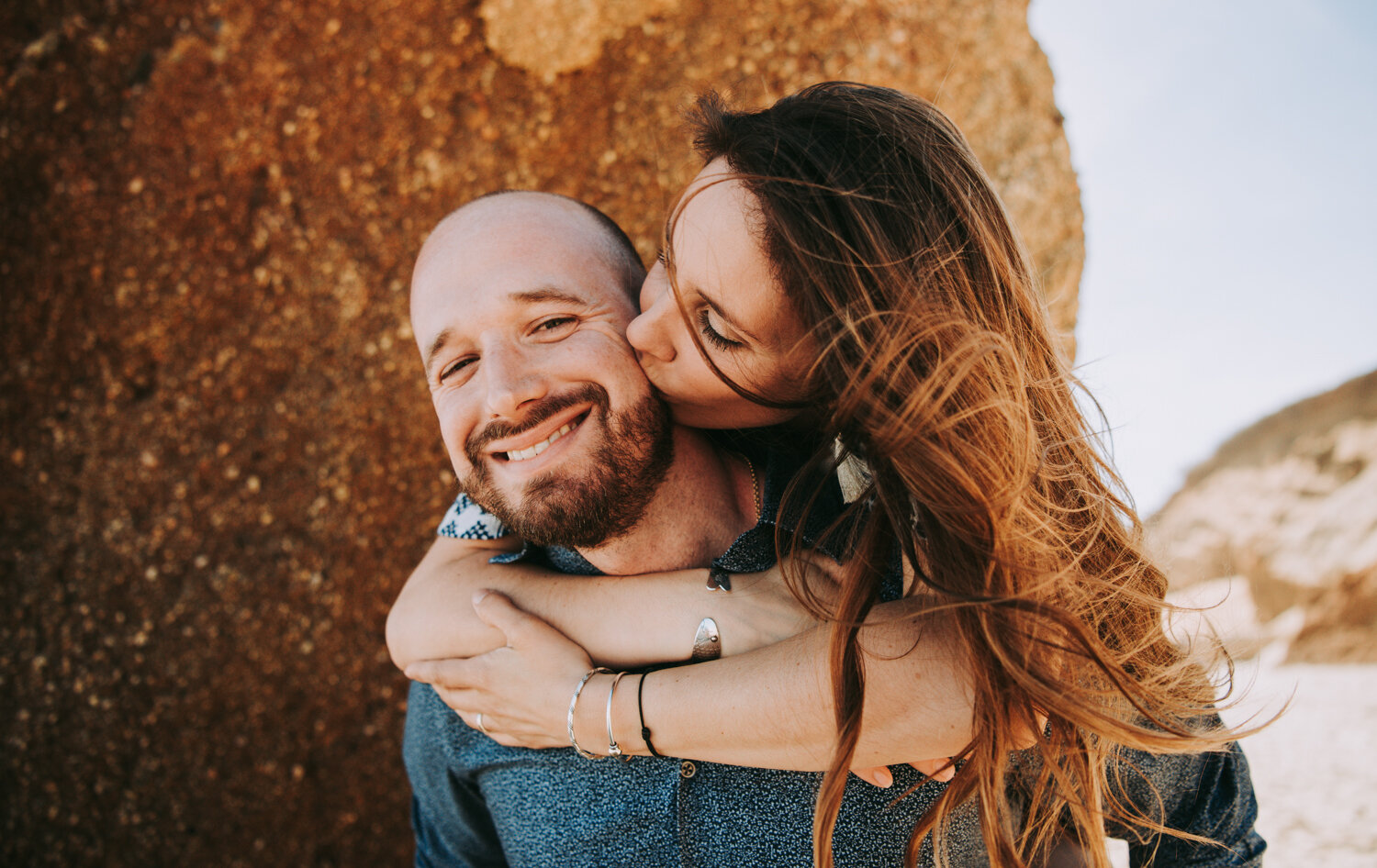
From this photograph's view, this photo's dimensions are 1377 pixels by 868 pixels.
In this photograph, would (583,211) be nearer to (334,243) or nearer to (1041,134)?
(334,243)

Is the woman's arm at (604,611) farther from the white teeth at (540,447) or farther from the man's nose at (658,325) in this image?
the man's nose at (658,325)

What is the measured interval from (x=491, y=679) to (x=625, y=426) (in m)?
0.61

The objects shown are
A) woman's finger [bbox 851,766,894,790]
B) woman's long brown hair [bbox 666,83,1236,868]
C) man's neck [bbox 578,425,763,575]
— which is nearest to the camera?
woman's long brown hair [bbox 666,83,1236,868]

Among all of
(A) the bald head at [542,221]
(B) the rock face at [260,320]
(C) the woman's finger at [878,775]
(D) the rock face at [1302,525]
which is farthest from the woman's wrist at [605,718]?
(D) the rock face at [1302,525]

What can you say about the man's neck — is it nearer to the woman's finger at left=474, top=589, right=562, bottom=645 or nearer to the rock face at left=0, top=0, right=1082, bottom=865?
the woman's finger at left=474, top=589, right=562, bottom=645

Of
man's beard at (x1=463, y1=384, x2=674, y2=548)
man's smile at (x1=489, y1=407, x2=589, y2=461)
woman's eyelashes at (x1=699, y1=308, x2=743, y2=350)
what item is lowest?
man's beard at (x1=463, y1=384, x2=674, y2=548)

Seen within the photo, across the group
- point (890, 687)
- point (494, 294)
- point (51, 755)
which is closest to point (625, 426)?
point (494, 294)

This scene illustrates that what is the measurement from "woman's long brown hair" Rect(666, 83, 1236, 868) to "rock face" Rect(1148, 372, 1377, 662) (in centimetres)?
318

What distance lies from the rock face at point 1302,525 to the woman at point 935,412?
3181 millimetres

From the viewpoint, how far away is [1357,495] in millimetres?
4938

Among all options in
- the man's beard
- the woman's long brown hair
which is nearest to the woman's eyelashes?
the woman's long brown hair

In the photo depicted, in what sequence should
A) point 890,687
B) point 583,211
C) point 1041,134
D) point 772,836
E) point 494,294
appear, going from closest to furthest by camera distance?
point 890,687 → point 772,836 → point 494,294 → point 583,211 → point 1041,134

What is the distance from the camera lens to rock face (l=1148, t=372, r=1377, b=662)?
4.74m

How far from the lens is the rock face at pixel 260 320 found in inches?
101
